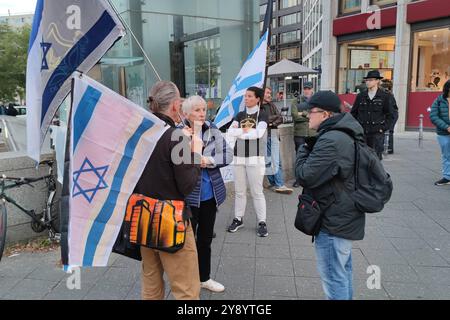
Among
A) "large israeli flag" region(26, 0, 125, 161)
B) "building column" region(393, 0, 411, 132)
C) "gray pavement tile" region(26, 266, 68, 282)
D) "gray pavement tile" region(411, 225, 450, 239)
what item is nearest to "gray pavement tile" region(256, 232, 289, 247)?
"gray pavement tile" region(411, 225, 450, 239)

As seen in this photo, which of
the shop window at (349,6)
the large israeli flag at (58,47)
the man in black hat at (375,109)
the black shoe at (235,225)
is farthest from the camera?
the shop window at (349,6)

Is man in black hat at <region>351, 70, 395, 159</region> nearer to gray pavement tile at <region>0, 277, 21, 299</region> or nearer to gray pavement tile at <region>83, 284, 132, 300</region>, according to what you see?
gray pavement tile at <region>83, 284, 132, 300</region>

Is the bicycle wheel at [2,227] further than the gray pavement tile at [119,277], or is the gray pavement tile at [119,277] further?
the bicycle wheel at [2,227]

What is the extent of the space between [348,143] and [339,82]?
17.2m

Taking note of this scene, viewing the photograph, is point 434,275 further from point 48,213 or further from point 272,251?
→ point 48,213

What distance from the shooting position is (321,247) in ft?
8.96

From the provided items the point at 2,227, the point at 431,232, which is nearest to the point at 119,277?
the point at 2,227

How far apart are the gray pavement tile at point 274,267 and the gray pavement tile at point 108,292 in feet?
4.22

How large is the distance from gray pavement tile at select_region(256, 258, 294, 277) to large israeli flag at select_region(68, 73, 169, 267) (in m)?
1.88

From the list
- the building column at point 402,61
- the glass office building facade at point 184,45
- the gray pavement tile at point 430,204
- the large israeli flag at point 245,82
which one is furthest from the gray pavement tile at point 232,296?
the building column at point 402,61

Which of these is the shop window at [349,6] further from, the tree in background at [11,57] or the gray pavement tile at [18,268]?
the tree in background at [11,57]

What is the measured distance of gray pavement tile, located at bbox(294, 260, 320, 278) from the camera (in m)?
3.74

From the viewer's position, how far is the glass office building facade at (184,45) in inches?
447
